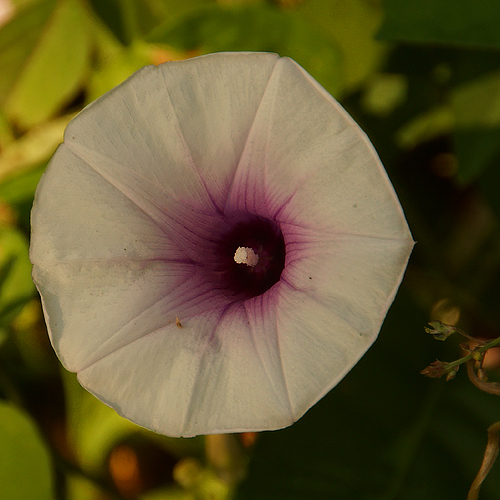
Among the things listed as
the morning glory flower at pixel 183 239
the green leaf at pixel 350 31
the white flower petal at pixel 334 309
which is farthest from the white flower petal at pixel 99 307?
the green leaf at pixel 350 31

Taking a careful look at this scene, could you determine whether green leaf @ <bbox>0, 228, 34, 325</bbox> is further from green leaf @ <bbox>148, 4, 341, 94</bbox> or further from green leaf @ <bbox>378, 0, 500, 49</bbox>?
green leaf @ <bbox>378, 0, 500, 49</bbox>

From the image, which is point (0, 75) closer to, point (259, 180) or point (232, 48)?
point (232, 48)

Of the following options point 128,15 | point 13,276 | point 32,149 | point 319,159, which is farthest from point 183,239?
point 128,15

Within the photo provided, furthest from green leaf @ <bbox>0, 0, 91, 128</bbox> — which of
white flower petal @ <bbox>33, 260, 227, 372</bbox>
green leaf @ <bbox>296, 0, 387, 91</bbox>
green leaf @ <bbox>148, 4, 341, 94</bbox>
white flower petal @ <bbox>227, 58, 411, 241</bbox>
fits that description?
white flower petal @ <bbox>227, 58, 411, 241</bbox>

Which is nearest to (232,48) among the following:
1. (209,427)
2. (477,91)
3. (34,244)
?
(477,91)

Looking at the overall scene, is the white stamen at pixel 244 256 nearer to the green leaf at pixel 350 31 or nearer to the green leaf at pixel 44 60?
the green leaf at pixel 350 31

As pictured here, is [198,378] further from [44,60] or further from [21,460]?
[44,60]
